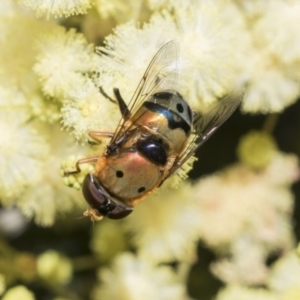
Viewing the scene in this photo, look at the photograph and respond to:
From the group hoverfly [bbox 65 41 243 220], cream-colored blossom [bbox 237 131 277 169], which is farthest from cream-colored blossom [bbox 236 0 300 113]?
hoverfly [bbox 65 41 243 220]

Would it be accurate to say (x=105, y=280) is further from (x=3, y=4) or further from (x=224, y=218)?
(x=3, y=4)

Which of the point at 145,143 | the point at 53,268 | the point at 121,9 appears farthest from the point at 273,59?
the point at 53,268

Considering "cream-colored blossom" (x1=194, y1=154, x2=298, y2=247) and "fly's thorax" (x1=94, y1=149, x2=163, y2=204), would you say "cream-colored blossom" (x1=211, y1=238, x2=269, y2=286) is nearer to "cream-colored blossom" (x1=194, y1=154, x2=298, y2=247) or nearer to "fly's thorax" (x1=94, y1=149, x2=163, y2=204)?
"cream-colored blossom" (x1=194, y1=154, x2=298, y2=247)

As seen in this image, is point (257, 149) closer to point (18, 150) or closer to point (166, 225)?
point (166, 225)

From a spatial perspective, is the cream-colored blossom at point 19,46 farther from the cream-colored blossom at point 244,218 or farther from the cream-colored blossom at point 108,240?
the cream-colored blossom at point 244,218

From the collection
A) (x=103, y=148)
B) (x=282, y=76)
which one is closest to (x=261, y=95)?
(x=282, y=76)

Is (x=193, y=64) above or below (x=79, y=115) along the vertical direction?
above
